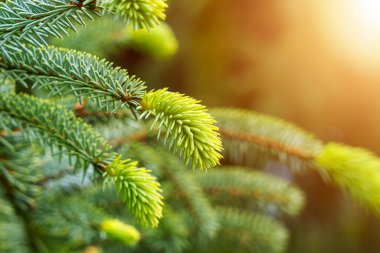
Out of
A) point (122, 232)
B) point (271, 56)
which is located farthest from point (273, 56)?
point (122, 232)

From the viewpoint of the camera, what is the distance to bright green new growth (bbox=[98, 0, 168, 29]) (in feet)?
1.04

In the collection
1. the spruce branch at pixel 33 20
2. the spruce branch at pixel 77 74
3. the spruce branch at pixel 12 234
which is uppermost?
the spruce branch at pixel 33 20

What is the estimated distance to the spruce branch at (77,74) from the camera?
38cm

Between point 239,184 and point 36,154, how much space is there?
44cm

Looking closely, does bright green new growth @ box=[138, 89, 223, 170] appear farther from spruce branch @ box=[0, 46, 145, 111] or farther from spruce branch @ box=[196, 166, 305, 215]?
spruce branch @ box=[196, 166, 305, 215]

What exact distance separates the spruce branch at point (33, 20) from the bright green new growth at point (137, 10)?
5 cm

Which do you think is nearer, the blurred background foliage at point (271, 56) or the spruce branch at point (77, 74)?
the spruce branch at point (77, 74)

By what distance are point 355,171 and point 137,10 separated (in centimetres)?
40

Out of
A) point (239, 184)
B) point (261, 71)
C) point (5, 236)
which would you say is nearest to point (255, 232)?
point (239, 184)

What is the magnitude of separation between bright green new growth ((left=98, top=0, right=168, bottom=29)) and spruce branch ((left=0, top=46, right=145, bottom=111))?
2.4 inches

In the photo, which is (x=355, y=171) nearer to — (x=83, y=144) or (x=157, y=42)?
(x=83, y=144)

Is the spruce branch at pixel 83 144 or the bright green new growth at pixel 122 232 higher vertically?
the spruce branch at pixel 83 144

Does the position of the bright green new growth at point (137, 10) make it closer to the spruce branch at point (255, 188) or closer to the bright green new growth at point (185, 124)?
the bright green new growth at point (185, 124)

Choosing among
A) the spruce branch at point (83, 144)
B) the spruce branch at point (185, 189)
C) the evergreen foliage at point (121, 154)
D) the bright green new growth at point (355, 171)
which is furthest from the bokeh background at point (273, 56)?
the spruce branch at point (83, 144)
